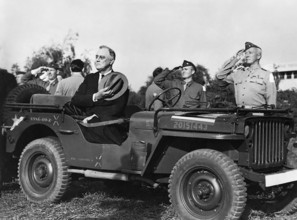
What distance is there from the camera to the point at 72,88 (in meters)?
7.68

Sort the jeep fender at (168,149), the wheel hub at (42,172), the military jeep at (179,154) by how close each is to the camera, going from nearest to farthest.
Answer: the military jeep at (179,154)
the jeep fender at (168,149)
the wheel hub at (42,172)

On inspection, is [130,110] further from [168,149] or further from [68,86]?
[168,149]

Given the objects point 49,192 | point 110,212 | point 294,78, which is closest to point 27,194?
point 49,192

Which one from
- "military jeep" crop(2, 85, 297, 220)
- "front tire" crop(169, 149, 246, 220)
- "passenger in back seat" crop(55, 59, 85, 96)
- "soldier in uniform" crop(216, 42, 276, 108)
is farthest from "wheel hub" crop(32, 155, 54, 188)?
"soldier in uniform" crop(216, 42, 276, 108)

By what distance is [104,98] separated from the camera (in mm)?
6391

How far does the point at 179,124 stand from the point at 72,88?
273 cm

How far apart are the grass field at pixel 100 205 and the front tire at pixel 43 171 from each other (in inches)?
6.3

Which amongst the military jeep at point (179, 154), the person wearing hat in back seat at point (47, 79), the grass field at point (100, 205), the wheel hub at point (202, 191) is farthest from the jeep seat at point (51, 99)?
the wheel hub at point (202, 191)

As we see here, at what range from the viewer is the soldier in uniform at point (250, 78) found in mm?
6277

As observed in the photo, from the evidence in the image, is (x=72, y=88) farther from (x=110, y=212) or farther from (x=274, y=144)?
(x=274, y=144)

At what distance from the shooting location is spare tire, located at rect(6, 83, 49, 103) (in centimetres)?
715

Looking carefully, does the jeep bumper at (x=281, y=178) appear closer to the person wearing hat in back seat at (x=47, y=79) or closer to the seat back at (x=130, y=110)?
the seat back at (x=130, y=110)

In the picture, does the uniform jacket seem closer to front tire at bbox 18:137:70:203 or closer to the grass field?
the grass field

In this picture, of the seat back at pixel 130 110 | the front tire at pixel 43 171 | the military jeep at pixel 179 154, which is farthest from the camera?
the seat back at pixel 130 110
